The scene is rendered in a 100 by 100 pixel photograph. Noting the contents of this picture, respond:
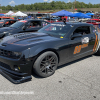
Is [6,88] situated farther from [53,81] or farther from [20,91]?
[53,81]

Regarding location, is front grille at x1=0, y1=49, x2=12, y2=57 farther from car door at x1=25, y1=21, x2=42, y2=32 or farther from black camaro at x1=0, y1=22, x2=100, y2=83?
car door at x1=25, y1=21, x2=42, y2=32

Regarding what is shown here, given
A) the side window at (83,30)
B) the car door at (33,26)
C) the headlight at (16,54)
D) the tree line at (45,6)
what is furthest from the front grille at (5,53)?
the tree line at (45,6)

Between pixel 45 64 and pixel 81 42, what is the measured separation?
5.31 feet

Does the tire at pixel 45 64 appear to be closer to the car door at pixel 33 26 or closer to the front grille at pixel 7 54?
the front grille at pixel 7 54

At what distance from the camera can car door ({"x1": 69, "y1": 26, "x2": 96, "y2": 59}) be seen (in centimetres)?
398

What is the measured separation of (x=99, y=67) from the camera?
14.1 feet

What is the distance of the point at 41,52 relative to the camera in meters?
3.20

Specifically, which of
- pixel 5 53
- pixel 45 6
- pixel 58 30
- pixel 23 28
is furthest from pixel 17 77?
pixel 45 6

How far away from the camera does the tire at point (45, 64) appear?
10.3 ft

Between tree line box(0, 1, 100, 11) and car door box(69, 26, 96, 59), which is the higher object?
tree line box(0, 1, 100, 11)

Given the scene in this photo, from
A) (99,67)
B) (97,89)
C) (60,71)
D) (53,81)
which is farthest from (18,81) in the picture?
(99,67)

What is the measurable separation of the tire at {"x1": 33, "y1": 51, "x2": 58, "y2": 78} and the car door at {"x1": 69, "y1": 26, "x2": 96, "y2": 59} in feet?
2.39

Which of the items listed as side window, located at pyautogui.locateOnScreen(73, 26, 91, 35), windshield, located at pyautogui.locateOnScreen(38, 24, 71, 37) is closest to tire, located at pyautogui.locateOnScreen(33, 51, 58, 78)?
windshield, located at pyautogui.locateOnScreen(38, 24, 71, 37)

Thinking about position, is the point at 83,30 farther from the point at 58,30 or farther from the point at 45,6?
the point at 45,6
